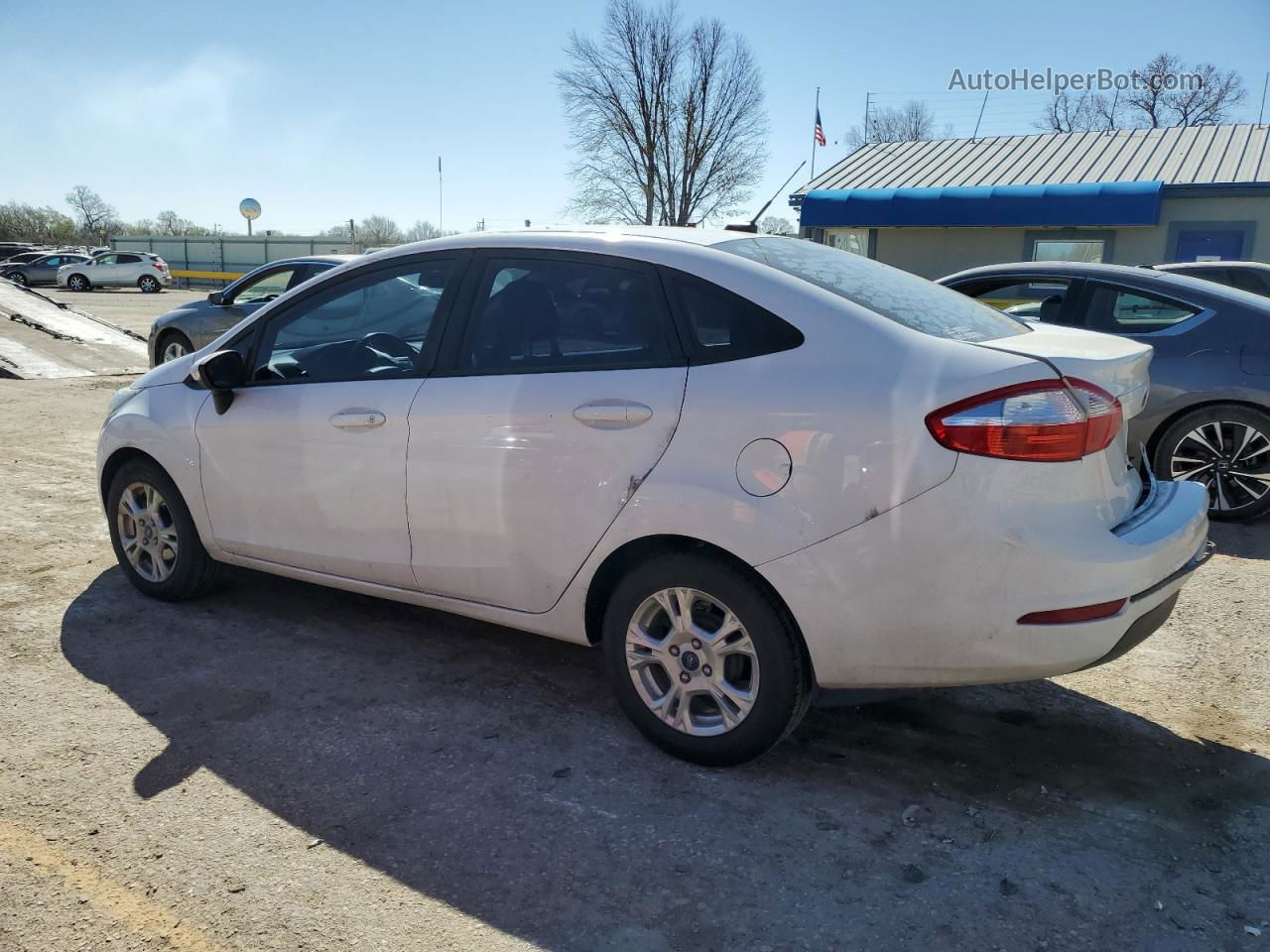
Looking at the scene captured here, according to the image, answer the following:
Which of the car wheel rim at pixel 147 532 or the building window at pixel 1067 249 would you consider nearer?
the car wheel rim at pixel 147 532

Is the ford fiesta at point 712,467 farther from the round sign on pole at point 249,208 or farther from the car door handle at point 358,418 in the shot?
the round sign on pole at point 249,208

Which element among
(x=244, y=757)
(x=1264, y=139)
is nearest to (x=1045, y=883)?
(x=244, y=757)

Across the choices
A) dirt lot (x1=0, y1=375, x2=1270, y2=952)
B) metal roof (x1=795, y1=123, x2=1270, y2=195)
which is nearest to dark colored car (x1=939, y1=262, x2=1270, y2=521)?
dirt lot (x1=0, y1=375, x2=1270, y2=952)

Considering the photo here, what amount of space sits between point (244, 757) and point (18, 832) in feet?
2.13

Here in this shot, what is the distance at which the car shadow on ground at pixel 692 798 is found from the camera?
2525 millimetres

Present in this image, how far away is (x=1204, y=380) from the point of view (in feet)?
19.9

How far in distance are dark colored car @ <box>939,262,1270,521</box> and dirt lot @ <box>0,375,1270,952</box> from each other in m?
2.19

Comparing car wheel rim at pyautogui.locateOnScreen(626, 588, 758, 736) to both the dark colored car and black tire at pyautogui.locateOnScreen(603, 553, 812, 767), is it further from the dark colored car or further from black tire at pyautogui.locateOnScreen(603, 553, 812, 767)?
the dark colored car

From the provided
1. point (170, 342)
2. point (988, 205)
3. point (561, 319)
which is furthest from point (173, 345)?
point (988, 205)

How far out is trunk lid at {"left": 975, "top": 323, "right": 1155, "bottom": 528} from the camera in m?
2.83

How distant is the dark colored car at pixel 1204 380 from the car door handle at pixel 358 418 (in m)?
4.52

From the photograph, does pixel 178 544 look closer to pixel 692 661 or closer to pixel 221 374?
pixel 221 374

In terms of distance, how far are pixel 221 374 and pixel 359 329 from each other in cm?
63

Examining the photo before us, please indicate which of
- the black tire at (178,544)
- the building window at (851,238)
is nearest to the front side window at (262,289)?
the black tire at (178,544)
